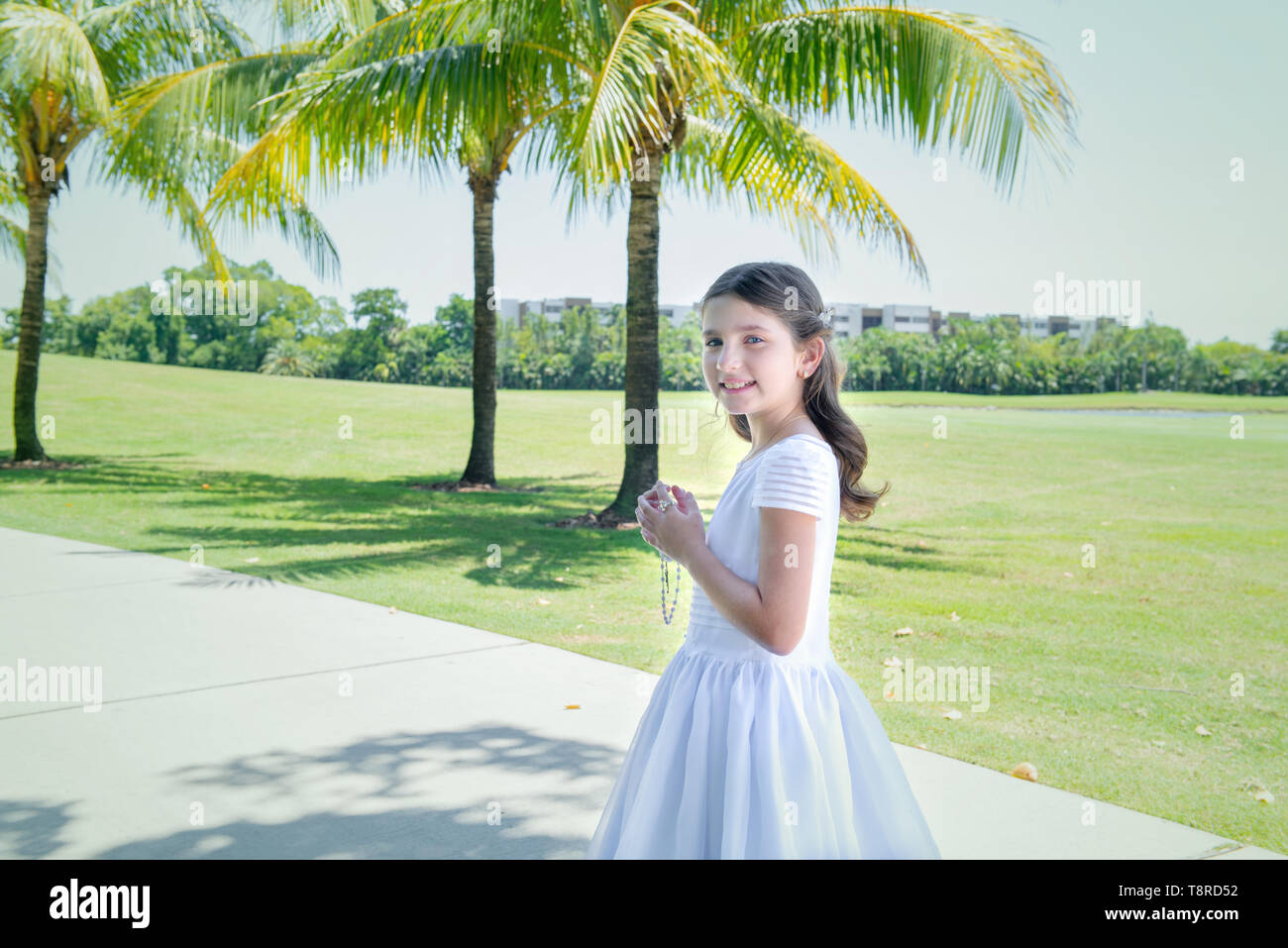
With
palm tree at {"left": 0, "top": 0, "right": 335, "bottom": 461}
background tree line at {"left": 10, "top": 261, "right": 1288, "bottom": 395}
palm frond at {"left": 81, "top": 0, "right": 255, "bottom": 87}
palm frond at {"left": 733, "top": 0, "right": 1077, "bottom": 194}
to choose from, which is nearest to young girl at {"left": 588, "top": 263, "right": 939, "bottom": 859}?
palm frond at {"left": 733, "top": 0, "right": 1077, "bottom": 194}

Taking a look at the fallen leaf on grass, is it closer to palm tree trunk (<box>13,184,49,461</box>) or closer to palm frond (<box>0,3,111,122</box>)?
palm frond (<box>0,3,111,122</box>)

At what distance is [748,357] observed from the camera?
231 cm

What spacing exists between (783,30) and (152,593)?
301 inches

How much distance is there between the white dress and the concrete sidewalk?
143 centimetres

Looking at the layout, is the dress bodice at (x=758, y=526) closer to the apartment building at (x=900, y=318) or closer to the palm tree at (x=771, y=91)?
the palm tree at (x=771, y=91)

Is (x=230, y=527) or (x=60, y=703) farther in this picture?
(x=230, y=527)

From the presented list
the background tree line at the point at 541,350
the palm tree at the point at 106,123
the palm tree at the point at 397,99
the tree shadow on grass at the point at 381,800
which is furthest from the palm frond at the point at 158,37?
the background tree line at the point at 541,350

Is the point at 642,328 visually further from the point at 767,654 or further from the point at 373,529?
the point at 767,654

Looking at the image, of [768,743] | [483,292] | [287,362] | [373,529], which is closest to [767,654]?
[768,743]

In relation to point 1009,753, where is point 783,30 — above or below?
above
